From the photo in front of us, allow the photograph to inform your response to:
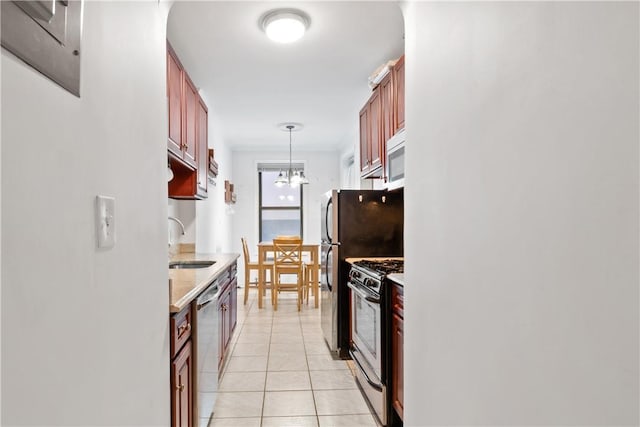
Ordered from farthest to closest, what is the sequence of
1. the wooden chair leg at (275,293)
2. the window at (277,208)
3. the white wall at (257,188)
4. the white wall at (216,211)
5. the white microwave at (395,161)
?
1. the window at (277,208)
2. the white wall at (257,188)
3. the wooden chair leg at (275,293)
4. the white wall at (216,211)
5. the white microwave at (395,161)

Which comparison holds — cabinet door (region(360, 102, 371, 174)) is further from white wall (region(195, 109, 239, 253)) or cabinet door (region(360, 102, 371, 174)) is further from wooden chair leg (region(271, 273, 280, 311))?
wooden chair leg (region(271, 273, 280, 311))

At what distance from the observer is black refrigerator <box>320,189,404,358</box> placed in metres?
3.25

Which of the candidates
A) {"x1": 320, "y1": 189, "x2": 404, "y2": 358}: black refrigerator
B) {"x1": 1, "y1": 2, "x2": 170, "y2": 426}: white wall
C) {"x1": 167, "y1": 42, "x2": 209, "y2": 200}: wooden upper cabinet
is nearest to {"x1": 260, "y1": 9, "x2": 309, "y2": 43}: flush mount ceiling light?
{"x1": 167, "y1": 42, "x2": 209, "y2": 200}: wooden upper cabinet

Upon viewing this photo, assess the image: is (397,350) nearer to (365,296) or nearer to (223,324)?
(365,296)

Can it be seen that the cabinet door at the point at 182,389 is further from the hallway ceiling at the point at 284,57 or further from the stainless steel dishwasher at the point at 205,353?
the hallway ceiling at the point at 284,57

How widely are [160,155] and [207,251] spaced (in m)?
3.51

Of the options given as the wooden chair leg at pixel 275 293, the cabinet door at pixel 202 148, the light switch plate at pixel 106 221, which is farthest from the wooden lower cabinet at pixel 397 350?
the wooden chair leg at pixel 275 293

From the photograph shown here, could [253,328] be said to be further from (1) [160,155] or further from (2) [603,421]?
(2) [603,421]

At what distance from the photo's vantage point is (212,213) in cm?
489

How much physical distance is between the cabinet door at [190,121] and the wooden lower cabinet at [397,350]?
159 cm

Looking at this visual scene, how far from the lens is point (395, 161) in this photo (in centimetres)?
256

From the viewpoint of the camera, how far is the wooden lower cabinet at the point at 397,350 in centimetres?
202

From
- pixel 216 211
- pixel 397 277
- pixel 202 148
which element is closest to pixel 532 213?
pixel 397 277

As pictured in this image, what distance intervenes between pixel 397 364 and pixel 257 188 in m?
5.03
